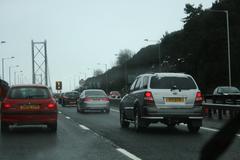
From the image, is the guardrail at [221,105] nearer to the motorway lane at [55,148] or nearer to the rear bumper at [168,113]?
the rear bumper at [168,113]

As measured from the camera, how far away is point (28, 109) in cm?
1495

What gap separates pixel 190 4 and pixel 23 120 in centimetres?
7537

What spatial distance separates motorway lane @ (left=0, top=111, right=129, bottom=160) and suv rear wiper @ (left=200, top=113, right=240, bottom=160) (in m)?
7.68

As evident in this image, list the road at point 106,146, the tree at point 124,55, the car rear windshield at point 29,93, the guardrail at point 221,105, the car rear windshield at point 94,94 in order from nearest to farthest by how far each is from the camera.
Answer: the road at point 106,146 < the car rear windshield at point 29,93 < the guardrail at point 221,105 < the car rear windshield at point 94,94 < the tree at point 124,55

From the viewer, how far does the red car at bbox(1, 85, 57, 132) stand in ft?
49.0

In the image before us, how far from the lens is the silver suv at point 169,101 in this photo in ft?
45.7

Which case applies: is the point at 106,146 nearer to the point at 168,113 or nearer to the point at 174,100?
the point at 168,113

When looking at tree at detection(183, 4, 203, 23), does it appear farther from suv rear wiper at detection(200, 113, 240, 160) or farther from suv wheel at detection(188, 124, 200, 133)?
suv rear wiper at detection(200, 113, 240, 160)

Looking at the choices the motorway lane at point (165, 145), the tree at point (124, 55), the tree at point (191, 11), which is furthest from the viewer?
the tree at point (124, 55)

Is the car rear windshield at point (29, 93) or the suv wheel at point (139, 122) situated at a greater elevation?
the car rear windshield at point (29, 93)

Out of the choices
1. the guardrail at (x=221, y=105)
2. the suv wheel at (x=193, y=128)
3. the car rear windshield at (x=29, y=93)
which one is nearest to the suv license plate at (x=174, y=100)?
the suv wheel at (x=193, y=128)

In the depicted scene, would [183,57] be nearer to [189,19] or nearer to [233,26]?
[189,19]

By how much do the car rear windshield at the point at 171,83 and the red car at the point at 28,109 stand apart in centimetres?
309

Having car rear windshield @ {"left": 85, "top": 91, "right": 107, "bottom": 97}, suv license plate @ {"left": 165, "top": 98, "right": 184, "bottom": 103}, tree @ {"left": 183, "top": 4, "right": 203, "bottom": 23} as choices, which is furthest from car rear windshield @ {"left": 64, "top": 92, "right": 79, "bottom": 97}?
tree @ {"left": 183, "top": 4, "right": 203, "bottom": 23}
